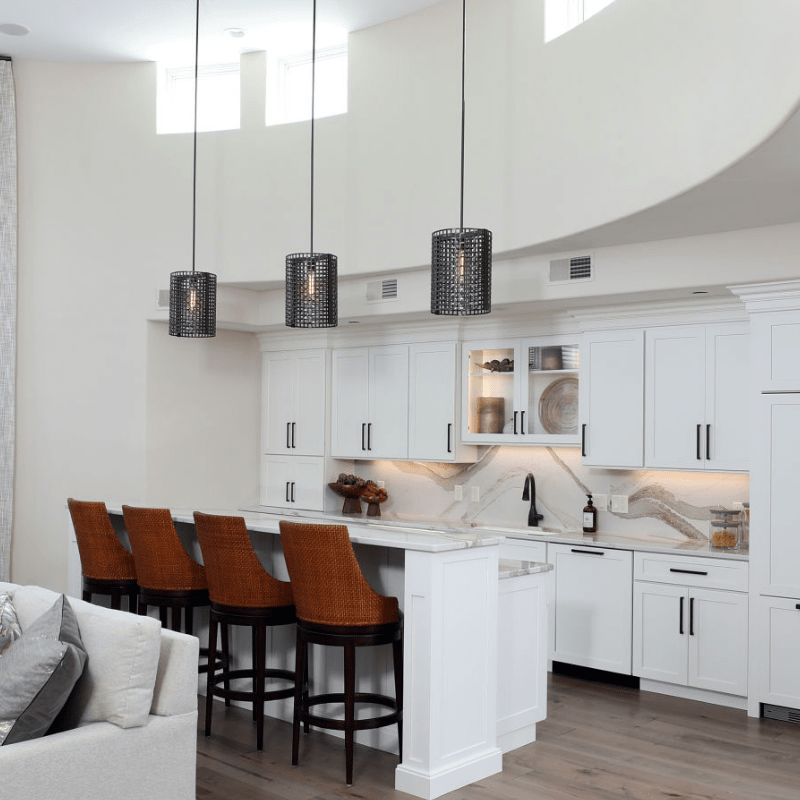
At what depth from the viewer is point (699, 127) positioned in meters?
4.06

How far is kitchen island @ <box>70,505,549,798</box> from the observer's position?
3.73m

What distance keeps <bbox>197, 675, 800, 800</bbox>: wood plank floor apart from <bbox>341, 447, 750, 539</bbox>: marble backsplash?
1330mm

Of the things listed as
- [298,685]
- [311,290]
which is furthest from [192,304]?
[298,685]

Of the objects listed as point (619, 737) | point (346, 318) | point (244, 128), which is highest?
point (244, 128)

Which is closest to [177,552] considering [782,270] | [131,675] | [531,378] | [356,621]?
[356,621]

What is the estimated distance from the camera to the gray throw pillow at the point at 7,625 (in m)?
3.04

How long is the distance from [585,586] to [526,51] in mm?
3303

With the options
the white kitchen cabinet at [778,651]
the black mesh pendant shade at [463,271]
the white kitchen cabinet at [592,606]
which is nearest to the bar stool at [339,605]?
the black mesh pendant shade at [463,271]

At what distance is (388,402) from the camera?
7207 millimetres

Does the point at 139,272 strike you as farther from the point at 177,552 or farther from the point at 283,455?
the point at 177,552

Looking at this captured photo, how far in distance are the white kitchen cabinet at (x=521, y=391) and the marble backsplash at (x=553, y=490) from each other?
0.28 meters

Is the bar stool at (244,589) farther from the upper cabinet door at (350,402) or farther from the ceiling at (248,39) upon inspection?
the upper cabinet door at (350,402)

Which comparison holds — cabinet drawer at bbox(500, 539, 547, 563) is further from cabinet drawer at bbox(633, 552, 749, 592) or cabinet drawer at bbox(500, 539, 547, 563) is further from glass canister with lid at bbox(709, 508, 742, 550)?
glass canister with lid at bbox(709, 508, 742, 550)

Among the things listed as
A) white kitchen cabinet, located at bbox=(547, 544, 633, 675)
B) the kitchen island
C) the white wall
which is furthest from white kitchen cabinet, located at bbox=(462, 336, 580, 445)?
the kitchen island
